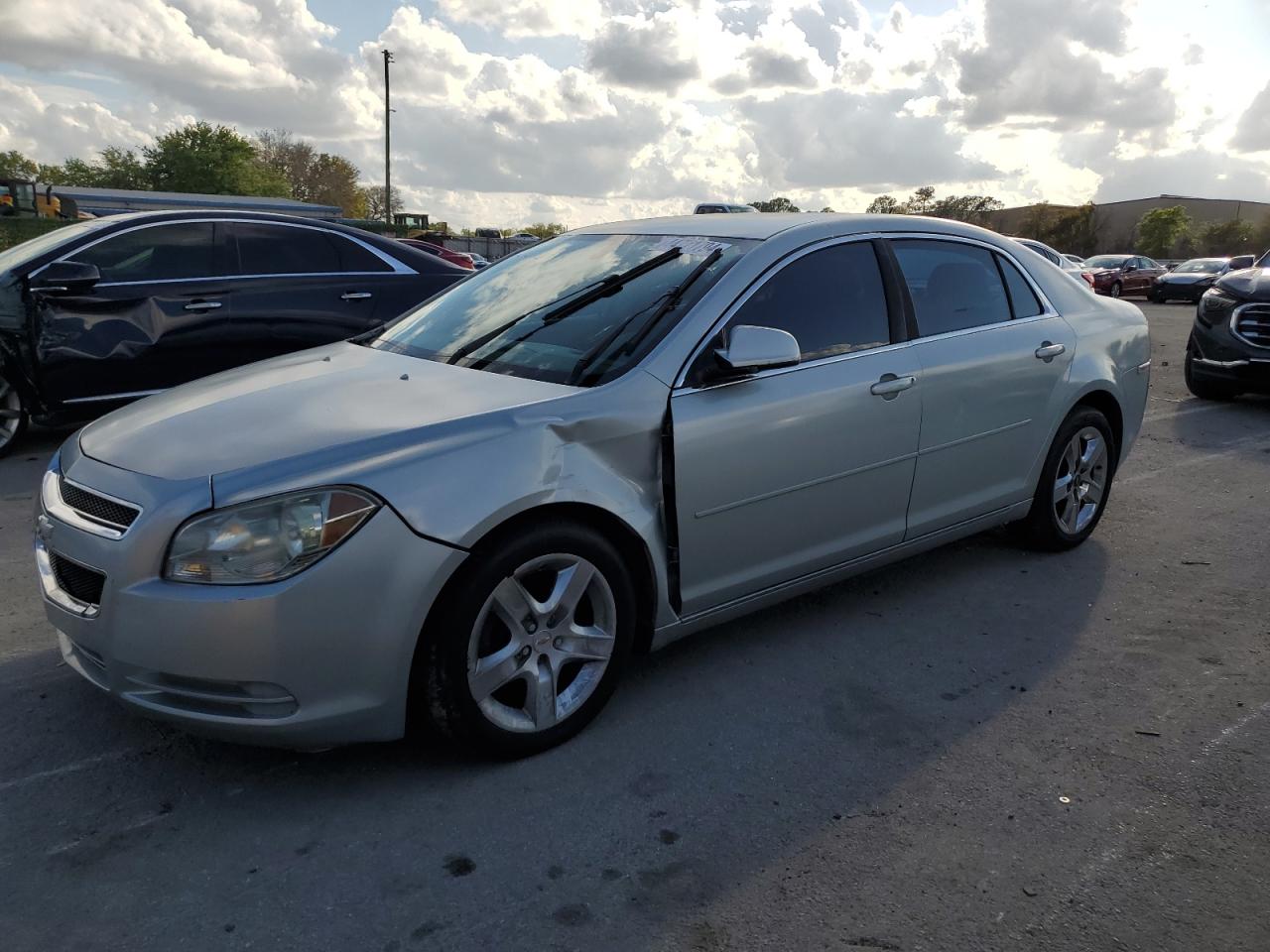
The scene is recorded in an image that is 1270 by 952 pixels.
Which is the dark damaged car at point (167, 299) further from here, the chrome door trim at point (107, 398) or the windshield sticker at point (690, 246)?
the windshield sticker at point (690, 246)

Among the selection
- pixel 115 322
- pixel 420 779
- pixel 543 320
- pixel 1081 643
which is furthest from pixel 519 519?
pixel 115 322

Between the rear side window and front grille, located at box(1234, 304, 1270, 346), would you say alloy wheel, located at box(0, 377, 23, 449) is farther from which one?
front grille, located at box(1234, 304, 1270, 346)

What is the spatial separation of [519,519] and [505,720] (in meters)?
0.60

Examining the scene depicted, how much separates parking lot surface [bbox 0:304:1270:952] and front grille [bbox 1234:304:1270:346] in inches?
238

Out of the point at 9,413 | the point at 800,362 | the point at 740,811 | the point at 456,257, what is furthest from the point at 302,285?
the point at 456,257

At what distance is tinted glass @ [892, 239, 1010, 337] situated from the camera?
4109 mm

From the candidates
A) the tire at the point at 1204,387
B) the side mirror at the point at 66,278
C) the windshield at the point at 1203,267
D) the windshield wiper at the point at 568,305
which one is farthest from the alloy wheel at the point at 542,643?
the windshield at the point at 1203,267

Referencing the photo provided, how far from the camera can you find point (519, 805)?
2768 millimetres

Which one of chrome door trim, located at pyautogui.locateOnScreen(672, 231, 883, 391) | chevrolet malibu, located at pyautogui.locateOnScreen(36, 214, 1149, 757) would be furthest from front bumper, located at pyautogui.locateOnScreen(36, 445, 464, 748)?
chrome door trim, located at pyautogui.locateOnScreen(672, 231, 883, 391)

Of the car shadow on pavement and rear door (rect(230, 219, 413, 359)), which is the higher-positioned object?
rear door (rect(230, 219, 413, 359))

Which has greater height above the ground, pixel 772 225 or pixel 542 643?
pixel 772 225

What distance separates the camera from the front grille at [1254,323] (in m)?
8.95

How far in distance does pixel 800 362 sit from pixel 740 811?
5.23ft

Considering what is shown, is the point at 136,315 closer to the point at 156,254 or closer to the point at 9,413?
the point at 156,254
